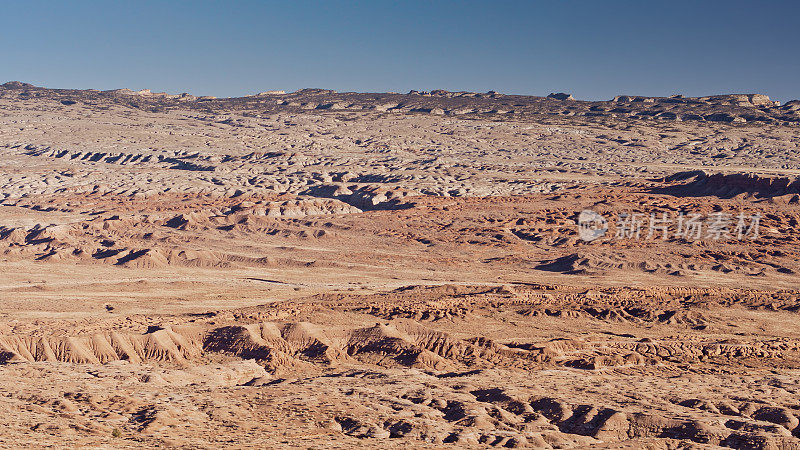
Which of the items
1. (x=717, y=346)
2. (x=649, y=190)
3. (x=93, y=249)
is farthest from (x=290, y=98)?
(x=717, y=346)

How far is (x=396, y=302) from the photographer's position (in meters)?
31.4

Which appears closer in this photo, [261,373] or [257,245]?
[261,373]

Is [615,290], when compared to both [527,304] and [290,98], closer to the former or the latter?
[527,304]

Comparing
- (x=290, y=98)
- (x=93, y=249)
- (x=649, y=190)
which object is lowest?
(x=93, y=249)

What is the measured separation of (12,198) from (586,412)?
214 feet

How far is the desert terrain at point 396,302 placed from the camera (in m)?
16.4

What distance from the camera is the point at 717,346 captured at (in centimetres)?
2475

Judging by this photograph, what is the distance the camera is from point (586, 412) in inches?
671

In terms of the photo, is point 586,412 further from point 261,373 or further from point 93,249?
point 93,249

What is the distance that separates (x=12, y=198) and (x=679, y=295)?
59.5 metres

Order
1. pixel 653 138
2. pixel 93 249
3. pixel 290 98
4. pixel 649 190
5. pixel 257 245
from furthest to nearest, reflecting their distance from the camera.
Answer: pixel 290 98, pixel 653 138, pixel 649 190, pixel 257 245, pixel 93 249

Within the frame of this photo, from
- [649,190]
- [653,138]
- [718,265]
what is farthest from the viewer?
[653,138]

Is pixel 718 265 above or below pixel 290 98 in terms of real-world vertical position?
below

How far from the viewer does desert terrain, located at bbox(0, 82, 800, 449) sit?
16.4 m
